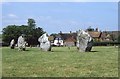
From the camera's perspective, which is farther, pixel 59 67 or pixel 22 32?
pixel 22 32

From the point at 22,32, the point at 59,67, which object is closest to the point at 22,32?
the point at 22,32

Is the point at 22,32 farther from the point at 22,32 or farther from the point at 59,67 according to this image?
the point at 59,67

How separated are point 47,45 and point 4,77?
23.8 metres

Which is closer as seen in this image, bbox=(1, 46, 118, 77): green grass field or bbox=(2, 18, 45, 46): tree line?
bbox=(1, 46, 118, 77): green grass field

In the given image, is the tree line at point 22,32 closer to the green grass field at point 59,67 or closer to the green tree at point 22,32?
the green tree at point 22,32

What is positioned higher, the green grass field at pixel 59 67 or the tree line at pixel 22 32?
the tree line at pixel 22 32

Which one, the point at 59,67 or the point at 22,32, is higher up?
the point at 22,32

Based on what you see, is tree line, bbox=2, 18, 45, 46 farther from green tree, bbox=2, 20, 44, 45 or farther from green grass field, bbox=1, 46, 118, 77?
green grass field, bbox=1, 46, 118, 77

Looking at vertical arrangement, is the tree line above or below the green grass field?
above

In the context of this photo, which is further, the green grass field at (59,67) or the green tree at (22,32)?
the green tree at (22,32)

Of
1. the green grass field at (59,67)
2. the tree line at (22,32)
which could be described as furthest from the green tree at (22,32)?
the green grass field at (59,67)

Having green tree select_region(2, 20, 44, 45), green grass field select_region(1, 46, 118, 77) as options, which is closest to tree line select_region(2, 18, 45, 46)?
green tree select_region(2, 20, 44, 45)

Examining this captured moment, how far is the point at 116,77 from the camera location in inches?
421

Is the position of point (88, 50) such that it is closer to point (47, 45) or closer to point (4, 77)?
point (47, 45)
